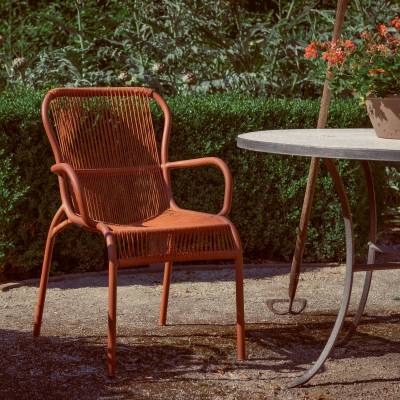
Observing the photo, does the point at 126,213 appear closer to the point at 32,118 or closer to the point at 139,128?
the point at 139,128

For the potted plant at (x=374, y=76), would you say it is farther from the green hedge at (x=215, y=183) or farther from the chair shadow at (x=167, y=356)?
the green hedge at (x=215, y=183)

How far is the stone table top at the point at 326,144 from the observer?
356 cm

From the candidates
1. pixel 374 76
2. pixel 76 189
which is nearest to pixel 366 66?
pixel 374 76

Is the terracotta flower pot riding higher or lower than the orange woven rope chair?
higher

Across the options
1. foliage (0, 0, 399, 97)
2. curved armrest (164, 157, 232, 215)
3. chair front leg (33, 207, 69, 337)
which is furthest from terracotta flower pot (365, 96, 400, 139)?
foliage (0, 0, 399, 97)

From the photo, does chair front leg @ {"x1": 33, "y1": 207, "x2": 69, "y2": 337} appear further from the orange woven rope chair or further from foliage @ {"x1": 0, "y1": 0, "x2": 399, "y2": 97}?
foliage @ {"x1": 0, "y1": 0, "x2": 399, "y2": 97}

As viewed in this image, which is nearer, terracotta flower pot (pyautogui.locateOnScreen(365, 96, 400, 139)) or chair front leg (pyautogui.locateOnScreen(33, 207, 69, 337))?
terracotta flower pot (pyautogui.locateOnScreen(365, 96, 400, 139))

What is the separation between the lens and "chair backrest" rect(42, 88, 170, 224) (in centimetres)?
489

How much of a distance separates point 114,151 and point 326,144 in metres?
1.55

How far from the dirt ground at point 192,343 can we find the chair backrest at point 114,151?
61cm

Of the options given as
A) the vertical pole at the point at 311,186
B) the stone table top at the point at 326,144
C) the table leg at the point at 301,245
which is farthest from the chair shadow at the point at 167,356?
the stone table top at the point at 326,144

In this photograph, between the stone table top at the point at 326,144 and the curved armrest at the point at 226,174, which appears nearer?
the stone table top at the point at 326,144

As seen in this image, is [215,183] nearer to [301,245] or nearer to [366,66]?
[301,245]

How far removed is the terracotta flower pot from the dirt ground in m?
1.02
